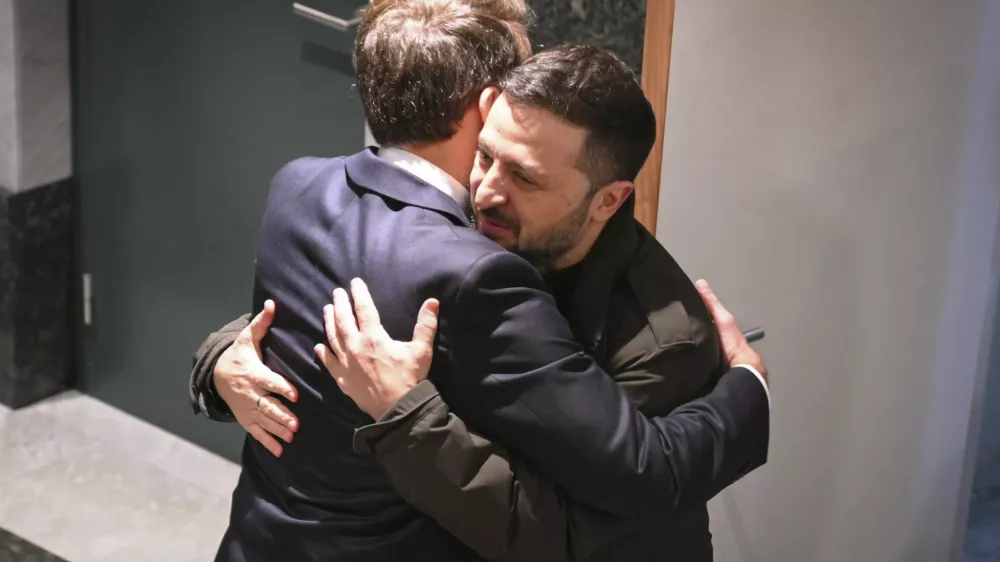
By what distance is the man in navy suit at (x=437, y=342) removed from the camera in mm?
1199

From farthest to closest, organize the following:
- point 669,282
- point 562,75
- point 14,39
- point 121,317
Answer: point 121,317, point 14,39, point 669,282, point 562,75

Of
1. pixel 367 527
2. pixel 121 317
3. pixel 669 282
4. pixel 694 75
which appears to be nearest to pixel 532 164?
pixel 669 282

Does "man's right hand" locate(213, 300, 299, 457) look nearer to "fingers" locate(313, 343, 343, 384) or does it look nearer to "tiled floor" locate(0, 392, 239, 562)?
"fingers" locate(313, 343, 343, 384)

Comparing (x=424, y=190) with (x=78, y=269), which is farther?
(x=78, y=269)

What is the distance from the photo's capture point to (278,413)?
1369 millimetres

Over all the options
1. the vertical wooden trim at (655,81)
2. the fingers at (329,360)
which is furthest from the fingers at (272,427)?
the vertical wooden trim at (655,81)

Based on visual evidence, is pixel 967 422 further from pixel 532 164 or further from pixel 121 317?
pixel 121 317

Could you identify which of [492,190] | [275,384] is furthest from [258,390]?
[492,190]

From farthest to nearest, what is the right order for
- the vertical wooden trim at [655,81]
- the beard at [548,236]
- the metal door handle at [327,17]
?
the metal door handle at [327,17] < the vertical wooden trim at [655,81] < the beard at [548,236]

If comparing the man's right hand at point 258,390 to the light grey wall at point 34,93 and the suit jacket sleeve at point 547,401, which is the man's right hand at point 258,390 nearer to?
the suit jacket sleeve at point 547,401

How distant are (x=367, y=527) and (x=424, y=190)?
37 cm

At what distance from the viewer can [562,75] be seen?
1255 mm

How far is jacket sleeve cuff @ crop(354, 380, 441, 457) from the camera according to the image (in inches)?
47.7

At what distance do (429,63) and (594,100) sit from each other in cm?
18
